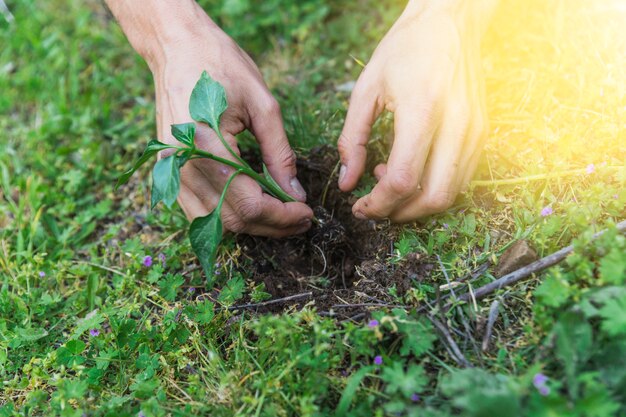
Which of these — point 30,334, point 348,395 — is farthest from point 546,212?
point 30,334

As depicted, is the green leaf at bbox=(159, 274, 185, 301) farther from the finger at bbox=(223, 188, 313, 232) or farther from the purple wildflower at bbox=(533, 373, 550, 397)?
the purple wildflower at bbox=(533, 373, 550, 397)

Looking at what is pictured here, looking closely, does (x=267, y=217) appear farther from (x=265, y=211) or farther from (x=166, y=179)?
(x=166, y=179)

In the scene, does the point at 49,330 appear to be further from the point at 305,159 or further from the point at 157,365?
the point at 305,159

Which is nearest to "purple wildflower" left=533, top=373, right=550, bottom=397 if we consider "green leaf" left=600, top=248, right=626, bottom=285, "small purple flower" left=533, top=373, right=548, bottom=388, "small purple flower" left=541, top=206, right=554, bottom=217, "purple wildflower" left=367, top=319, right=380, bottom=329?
"small purple flower" left=533, top=373, right=548, bottom=388

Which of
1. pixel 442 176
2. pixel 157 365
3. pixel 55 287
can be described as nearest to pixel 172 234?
pixel 55 287

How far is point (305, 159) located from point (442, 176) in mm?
751

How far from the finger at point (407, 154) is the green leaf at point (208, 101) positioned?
63cm

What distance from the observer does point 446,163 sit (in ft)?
6.55

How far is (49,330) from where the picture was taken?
2.31 meters

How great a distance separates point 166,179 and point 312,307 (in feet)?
2.31

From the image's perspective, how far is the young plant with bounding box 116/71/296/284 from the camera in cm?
175

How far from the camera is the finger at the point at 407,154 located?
1944 millimetres

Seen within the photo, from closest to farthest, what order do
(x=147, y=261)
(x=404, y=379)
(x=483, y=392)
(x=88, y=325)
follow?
1. (x=483, y=392)
2. (x=404, y=379)
3. (x=88, y=325)
4. (x=147, y=261)

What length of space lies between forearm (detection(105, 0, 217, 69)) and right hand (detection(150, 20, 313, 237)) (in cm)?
2
